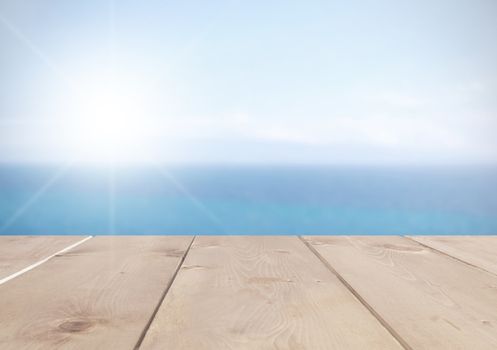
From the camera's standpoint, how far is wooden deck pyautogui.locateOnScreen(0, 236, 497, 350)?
55 centimetres

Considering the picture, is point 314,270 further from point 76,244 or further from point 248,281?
point 76,244

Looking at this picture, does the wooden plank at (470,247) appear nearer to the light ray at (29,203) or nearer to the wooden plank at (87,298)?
the wooden plank at (87,298)

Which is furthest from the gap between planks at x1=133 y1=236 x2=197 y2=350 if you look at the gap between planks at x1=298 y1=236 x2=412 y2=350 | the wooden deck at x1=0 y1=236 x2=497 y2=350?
the gap between planks at x1=298 y1=236 x2=412 y2=350

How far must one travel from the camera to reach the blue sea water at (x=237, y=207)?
10.2 meters

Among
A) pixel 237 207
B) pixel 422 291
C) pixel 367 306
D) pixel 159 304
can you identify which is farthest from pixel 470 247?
pixel 237 207

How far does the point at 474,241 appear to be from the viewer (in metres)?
1.28

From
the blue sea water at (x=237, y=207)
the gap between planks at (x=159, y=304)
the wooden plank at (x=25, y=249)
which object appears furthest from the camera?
the blue sea water at (x=237, y=207)

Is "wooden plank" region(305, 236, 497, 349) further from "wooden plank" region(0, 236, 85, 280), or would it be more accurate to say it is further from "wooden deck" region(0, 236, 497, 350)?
"wooden plank" region(0, 236, 85, 280)

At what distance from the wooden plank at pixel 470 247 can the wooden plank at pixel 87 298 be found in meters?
0.68

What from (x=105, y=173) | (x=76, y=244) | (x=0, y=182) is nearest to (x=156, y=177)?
(x=105, y=173)

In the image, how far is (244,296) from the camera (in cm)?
71

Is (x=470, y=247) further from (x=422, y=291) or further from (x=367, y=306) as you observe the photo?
(x=367, y=306)

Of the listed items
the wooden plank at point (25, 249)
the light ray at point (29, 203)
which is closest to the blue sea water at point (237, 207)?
the light ray at point (29, 203)

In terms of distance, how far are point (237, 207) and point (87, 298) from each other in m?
11.7
